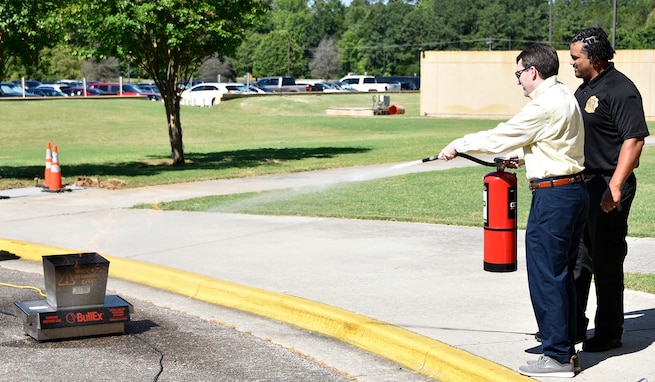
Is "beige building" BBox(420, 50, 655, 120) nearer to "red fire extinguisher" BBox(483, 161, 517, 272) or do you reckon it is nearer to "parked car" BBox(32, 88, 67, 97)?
"parked car" BBox(32, 88, 67, 97)

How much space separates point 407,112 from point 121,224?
4482 centimetres

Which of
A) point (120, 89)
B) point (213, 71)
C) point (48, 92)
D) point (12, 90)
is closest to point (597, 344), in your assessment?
point (12, 90)

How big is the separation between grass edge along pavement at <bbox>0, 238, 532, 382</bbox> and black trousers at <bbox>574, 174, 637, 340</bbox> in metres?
0.82

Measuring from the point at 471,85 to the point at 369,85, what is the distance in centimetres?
3586

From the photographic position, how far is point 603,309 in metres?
6.32

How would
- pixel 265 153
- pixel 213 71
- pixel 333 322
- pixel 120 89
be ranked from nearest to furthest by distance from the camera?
pixel 333 322, pixel 265 153, pixel 120 89, pixel 213 71

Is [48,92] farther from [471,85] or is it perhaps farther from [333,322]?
[333,322]

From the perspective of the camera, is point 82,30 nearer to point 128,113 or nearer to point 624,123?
point 624,123

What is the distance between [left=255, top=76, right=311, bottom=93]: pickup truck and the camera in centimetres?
8312

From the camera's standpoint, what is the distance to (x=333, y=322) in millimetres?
7219

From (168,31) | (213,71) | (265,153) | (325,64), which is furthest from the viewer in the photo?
(325,64)

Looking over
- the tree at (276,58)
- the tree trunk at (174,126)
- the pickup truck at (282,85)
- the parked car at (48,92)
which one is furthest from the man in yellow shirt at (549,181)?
the tree at (276,58)

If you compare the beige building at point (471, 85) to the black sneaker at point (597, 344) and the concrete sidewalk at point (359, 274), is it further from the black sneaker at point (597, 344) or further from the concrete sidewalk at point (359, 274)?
the black sneaker at point (597, 344)

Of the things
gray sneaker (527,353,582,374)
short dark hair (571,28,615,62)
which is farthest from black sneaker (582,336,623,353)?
short dark hair (571,28,615,62)
